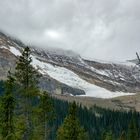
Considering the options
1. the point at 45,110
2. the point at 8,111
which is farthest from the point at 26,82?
the point at 45,110

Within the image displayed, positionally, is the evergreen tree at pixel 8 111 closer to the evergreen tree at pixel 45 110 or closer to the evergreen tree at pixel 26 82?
the evergreen tree at pixel 26 82

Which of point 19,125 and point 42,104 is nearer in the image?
point 19,125

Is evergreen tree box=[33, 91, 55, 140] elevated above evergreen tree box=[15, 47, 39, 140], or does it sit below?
below

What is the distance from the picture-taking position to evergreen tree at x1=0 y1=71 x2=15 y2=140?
47219mm

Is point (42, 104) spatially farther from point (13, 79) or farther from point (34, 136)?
point (13, 79)

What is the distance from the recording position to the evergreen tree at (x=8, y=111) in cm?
4722

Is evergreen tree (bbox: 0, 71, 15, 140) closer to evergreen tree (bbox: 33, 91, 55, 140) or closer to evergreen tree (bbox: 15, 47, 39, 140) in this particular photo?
evergreen tree (bbox: 15, 47, 39, 140)

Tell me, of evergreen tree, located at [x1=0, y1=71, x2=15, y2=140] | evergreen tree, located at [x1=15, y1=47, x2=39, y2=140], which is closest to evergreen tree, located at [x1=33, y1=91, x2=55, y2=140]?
evergreen tree, located at [x1=0, y1=71, x2=15, y2=140]

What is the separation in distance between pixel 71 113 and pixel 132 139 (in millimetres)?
33058

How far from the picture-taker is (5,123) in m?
48.2

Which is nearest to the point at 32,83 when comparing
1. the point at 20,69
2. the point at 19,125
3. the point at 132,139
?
the point at 20,69

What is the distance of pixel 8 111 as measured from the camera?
158 feet

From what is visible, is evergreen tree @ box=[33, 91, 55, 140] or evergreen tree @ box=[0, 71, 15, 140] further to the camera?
evergreen tree @ box=[33, 91, 55, 140]

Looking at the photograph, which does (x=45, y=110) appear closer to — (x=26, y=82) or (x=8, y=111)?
(x=8, y=111)
